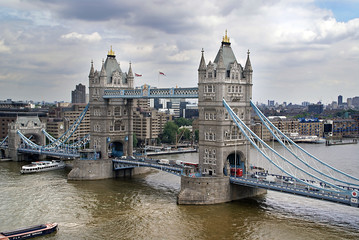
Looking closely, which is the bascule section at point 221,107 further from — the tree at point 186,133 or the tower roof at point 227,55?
the tree at point 186,133

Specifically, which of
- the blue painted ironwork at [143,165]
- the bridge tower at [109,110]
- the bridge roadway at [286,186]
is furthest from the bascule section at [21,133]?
the bridge roadway at [286,186]

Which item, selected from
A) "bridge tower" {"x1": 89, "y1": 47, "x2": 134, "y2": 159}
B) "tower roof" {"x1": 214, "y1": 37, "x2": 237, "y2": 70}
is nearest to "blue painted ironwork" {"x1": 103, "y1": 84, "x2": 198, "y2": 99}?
"bridge tower" {"x1": 89, "y1": 47, "x2": 134, "y2": 159}

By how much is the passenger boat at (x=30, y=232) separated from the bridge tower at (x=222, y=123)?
62.3 feet

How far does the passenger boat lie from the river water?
1018 millimetres

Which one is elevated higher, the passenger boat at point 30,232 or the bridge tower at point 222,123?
the bridge tower at point 222,123

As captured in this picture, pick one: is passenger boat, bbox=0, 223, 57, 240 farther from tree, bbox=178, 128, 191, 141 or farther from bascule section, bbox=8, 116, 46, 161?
tree, bbox=178, 128, 191, 141

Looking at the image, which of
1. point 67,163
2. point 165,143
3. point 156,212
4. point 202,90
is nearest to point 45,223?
point 156,212

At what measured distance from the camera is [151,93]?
254 ft

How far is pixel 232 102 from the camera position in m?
65.4

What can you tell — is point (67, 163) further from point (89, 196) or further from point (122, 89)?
point (89, 196)

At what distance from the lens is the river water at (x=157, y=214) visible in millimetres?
49531

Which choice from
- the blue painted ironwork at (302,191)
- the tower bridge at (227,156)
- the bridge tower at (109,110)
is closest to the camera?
the blue painted ironwork at (302,191)

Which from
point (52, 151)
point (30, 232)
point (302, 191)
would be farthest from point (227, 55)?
point (52, 151)

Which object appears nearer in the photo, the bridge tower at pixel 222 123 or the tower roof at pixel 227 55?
the bridge tower at pixel 222 123
